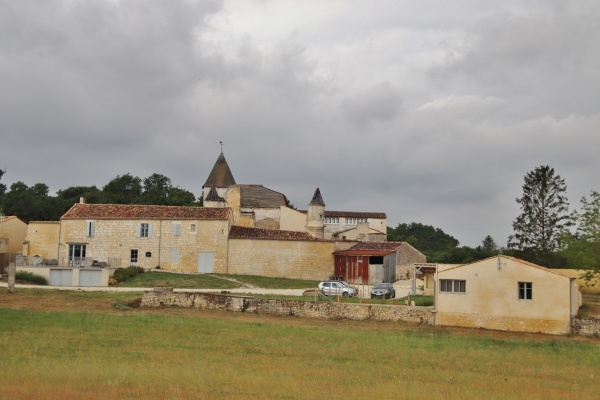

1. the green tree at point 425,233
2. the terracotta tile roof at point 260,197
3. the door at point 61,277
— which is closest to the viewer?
the door at point 61,277

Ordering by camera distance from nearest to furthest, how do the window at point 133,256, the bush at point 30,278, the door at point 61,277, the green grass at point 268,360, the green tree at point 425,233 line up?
1. the green grass at point 268,360
2. the bush at point 30,278
3. the door at point 61,277
4. the window at point 133,256
5. the green tree at point 425,233

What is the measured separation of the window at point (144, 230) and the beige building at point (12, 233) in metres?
14.2

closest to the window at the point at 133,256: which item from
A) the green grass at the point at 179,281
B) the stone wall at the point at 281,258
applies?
the green grass at the point at 179,281

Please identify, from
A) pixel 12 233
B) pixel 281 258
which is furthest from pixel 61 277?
pixel 281 258

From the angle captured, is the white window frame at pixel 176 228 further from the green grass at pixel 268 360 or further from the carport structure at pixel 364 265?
the green grass at pixel 268 360

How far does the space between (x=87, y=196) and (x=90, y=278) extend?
180 feet

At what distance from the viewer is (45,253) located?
61531 mm

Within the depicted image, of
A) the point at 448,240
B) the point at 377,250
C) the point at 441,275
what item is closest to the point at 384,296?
the point at 441,275

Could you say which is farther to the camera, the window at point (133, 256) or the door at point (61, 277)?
the window at point (133, 256)

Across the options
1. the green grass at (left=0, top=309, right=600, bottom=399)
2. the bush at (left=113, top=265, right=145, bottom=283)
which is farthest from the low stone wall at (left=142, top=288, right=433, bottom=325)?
the bush at (left=113, top=265, right=145, bottom=283)

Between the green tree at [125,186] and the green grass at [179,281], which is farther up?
the green tree at [125,186]

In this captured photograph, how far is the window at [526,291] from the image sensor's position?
37656 mm

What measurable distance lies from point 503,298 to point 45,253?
40.4 m

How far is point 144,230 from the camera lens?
6169 cm
